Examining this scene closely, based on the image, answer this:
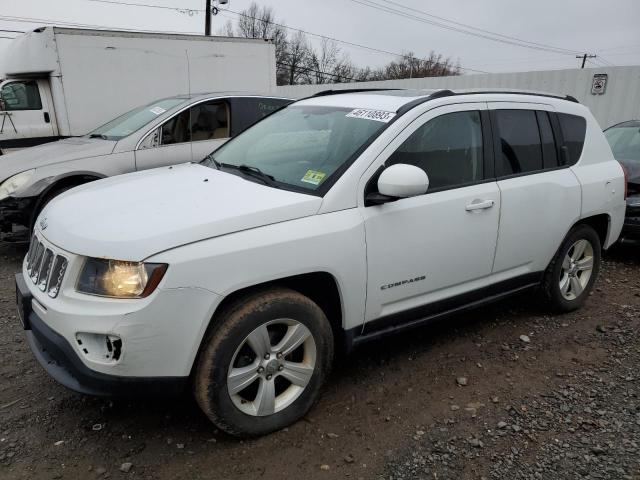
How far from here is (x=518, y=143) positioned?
3494 millimetres

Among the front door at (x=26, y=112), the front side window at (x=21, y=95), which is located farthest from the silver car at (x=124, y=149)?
the front side window at (x=21, y=95)

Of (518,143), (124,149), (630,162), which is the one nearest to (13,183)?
(124,149)

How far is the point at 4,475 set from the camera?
2.29m

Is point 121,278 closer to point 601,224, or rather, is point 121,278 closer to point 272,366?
point 272,366

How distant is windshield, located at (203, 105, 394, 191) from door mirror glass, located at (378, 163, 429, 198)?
0.28 meters

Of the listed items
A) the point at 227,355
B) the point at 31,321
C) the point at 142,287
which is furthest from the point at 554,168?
the point at 31,321

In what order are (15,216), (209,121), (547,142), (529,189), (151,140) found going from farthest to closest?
(209,121) < (151,140) < (15,216) < (547,142) < (529,189)

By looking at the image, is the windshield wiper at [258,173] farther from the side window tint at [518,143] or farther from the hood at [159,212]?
the side window tint at [518,143]

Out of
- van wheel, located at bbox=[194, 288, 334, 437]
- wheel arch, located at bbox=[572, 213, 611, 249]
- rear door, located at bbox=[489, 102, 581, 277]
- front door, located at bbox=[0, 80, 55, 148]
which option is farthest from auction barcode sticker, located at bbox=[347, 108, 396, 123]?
front door, located at bbox=[0, 80, 55, 148]

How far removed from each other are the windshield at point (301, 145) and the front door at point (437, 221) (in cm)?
23

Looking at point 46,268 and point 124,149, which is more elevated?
point 124,149

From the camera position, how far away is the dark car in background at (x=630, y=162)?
542 cm

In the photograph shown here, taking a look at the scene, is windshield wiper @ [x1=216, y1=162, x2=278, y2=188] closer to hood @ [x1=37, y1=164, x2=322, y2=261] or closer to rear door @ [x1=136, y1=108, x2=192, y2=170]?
hood @ [x1=37, y1=164, x2=322, y2=261]

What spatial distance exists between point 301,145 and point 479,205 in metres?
1.22
